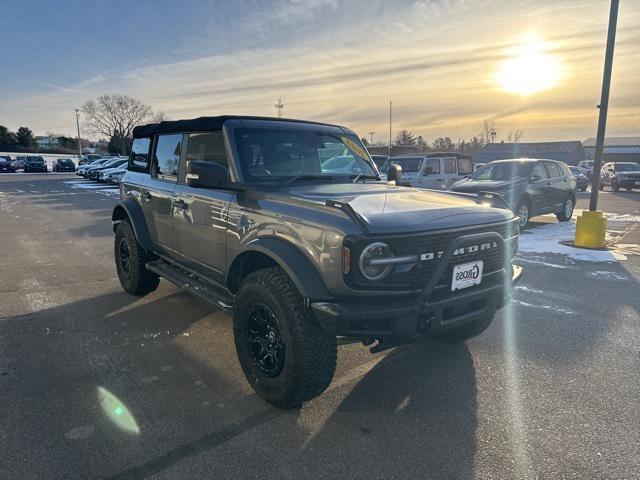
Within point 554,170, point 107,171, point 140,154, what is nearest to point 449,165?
point 554,170

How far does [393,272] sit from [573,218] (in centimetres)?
1230

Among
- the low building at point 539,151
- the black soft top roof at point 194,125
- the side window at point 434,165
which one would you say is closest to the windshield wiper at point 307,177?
the black soft top roof at point 194,125

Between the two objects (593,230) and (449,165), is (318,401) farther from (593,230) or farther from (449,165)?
(449,165)

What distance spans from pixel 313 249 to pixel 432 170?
1241cm

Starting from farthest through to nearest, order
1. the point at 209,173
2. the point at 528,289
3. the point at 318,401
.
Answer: the point at 528,289 < the point at 209,173 < the point at 318,401

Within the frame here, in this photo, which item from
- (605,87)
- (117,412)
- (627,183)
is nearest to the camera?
(117,412)

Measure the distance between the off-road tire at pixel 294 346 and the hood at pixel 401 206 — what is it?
615mm

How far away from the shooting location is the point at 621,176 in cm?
2408

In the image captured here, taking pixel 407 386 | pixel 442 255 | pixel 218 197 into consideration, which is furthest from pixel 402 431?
pixel 218 197

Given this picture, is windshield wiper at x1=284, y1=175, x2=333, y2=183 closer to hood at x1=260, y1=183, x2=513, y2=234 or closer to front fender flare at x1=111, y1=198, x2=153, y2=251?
hood at x1=260, y1=183, x2=513, y2=234

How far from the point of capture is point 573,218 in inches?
515

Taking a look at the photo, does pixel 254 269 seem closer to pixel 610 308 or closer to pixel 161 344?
pixel 161 344

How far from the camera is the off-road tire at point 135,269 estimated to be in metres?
5.25

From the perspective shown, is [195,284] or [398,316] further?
[195,284]
